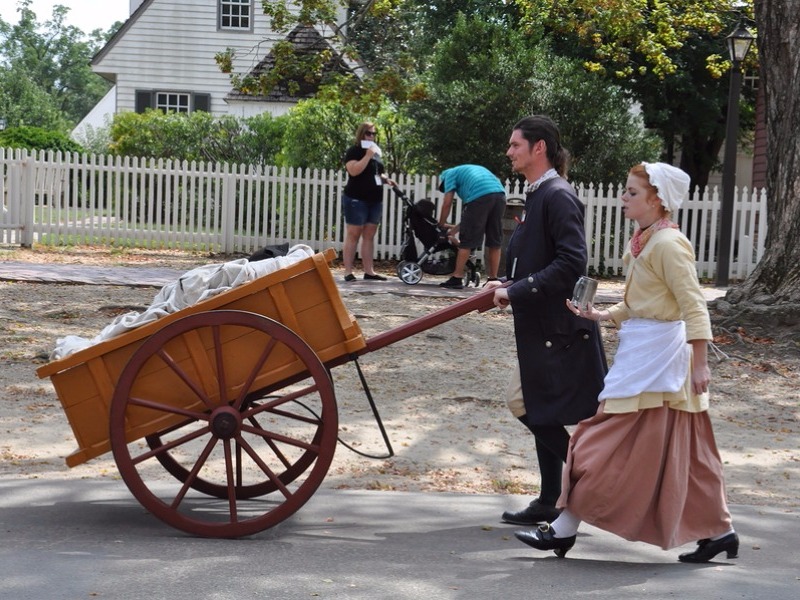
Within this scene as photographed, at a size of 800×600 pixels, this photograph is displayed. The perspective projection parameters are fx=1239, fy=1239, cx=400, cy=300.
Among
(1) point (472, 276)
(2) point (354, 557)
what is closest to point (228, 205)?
(1) point (472, 276)

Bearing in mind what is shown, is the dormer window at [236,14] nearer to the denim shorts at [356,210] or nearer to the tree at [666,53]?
the tree at [666,53]

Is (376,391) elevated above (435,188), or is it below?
below

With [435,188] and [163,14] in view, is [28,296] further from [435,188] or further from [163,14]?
[163,14]

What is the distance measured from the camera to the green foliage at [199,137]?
84.7 ft

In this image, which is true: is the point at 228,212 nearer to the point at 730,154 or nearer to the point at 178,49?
the point at 730,154

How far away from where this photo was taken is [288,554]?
5.05 metres

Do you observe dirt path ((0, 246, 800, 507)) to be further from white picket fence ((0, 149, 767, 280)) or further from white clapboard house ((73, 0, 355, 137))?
white clapboard house ((73, 0, 355, 137))

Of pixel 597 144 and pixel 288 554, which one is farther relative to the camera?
pixel 597 144

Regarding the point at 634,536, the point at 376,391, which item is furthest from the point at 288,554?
the point at 376,391

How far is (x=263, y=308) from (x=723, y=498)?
81.6 inches

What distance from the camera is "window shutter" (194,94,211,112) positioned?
33.1 m

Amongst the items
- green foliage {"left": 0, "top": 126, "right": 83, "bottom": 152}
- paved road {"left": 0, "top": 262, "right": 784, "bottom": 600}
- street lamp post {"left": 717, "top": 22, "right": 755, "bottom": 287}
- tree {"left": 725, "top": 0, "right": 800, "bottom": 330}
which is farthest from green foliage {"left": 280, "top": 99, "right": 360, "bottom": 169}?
green foliage {"left": 0, "top": 126, "right": 83, "bottom": 152}

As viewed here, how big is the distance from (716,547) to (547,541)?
69cm

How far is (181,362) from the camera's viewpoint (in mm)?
5227
